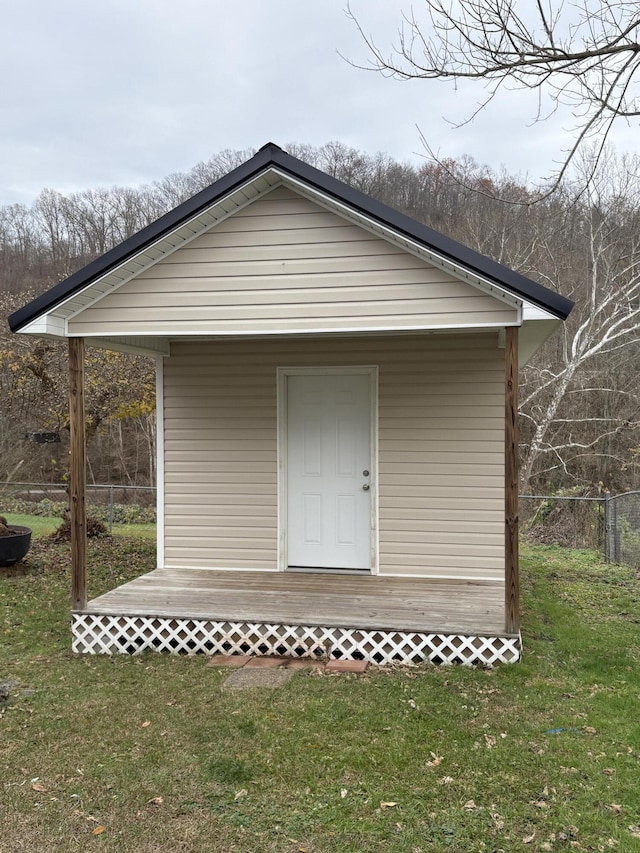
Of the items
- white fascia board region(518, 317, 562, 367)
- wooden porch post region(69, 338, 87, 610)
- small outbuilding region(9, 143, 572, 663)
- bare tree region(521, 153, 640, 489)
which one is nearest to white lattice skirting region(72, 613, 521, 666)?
small outbuilding region(9, 143, 572, 663)

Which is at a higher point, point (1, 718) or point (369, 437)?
point (369, 437)

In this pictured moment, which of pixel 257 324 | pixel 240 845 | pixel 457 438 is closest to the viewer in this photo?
pixel 240 845

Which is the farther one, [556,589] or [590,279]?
[590,279]

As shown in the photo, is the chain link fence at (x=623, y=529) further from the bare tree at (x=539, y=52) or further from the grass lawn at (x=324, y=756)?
the bare tree at (x=539, y=52)

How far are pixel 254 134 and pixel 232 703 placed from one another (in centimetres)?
2761

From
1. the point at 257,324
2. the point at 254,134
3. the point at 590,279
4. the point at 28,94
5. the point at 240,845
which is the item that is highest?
the point at 28,94

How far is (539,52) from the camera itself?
14.0 feet

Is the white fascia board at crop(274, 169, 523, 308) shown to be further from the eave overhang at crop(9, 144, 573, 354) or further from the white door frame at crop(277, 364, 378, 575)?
the white door frame at crop(277, 364, 378, 575)

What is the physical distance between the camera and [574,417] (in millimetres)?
15758

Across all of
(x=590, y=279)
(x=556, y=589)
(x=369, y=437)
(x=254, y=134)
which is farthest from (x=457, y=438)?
(x=254, y=134)

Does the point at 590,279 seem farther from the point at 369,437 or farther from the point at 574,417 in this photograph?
Result: the point at 369,437

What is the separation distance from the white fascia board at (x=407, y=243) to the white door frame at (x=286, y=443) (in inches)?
76.0

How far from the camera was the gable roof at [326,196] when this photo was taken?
486 cm

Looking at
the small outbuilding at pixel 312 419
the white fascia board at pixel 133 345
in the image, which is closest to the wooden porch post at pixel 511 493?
the small outbuilding at pixel 312 419
